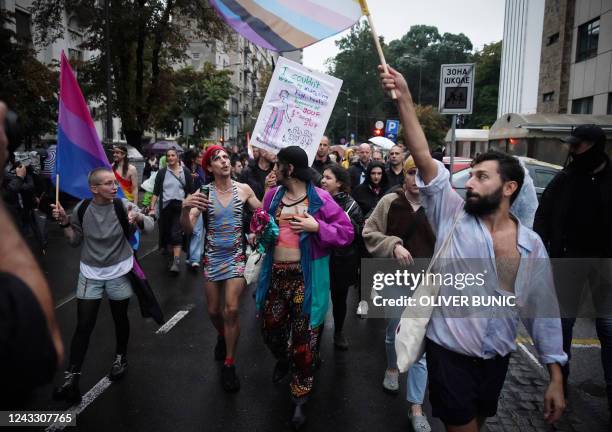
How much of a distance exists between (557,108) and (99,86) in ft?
70.1

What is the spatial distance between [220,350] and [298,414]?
54.5 inches

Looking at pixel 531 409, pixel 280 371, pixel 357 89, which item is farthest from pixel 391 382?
pixel 357 89

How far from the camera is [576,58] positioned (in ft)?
74.0

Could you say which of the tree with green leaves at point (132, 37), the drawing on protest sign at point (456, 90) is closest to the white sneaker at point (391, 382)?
the drawing on protest sign at point (456, 90)

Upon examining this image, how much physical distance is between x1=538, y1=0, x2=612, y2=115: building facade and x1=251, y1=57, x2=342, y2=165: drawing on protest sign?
18945mm

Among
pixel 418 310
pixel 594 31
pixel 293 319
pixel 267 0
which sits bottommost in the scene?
pixel 293 319

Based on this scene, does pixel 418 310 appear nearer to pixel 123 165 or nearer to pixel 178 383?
pixel 178 383

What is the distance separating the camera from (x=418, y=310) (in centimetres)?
241

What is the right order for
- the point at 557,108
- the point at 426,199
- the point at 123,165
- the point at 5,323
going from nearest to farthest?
the point at 5,323
the point at 426,199
the point at 123,165
the point at 557,108

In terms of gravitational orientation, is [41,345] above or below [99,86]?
below

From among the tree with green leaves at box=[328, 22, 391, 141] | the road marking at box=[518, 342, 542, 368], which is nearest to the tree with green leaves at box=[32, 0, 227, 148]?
the road marking at box=[518, 342, 542, 368]

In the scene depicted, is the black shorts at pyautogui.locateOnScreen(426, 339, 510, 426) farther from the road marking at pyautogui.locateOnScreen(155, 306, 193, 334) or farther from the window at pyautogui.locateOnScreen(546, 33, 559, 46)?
the window at pyautogui.locateOnScreen(546, 33, 559, 46)

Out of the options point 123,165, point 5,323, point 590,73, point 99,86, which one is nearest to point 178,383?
point 5,323

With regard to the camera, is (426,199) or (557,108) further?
(557,108)
